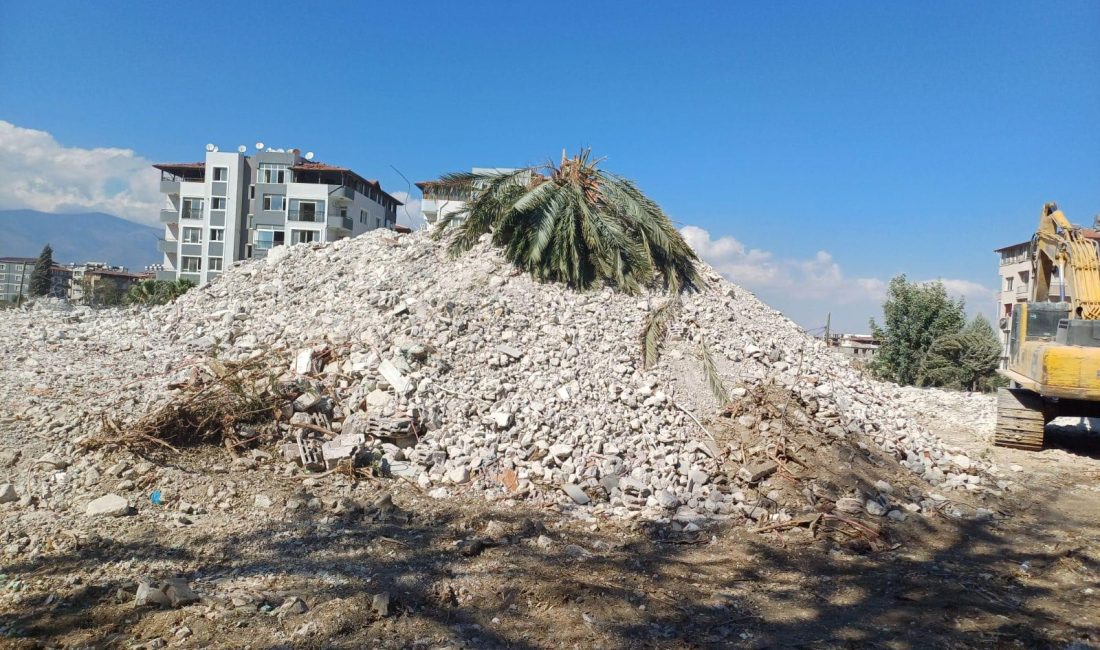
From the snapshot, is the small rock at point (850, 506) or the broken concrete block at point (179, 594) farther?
the small rock at point (850, 506)

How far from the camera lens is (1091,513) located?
22.9 ft

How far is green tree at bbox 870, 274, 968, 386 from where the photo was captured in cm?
1994

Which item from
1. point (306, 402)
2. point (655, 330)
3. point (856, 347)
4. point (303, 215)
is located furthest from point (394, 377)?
point (303, 215)

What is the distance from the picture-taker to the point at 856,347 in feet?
89.3

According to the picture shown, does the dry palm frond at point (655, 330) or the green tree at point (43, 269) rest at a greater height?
the green tree at point (43, 269)

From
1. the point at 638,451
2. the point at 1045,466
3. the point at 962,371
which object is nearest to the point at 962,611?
the point at 638,451

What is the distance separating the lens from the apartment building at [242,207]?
4103cm

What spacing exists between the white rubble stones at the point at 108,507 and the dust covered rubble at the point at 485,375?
41.2 inches

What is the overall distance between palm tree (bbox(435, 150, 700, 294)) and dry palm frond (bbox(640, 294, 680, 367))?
599mm

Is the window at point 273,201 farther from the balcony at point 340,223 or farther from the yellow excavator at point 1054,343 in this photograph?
the yellow excavator at point 1054,343

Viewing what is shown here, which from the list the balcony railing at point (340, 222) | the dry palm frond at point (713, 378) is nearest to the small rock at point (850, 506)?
the dry palm frond at point (713, 378)

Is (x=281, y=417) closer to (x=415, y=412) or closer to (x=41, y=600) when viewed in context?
(x=415, y=412)

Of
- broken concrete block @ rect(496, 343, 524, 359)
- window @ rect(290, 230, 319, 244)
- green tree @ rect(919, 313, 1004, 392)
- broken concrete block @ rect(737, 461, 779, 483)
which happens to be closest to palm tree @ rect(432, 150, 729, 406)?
broken concrete block @ rect(496, 343, 524, 359)

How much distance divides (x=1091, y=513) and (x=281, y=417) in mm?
8099
